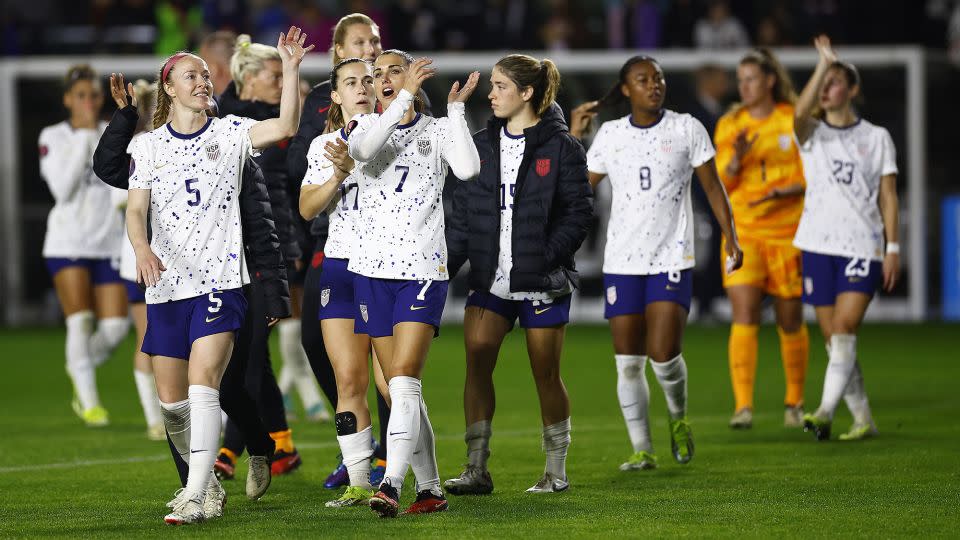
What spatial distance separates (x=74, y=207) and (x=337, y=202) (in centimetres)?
457

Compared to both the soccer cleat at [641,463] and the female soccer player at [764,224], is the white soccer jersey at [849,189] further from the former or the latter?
the soccer cleat at [641,463]

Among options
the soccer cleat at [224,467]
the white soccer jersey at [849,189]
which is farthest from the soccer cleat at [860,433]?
the soccer cleat at [224,467]

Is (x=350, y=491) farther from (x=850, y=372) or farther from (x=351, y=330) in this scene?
(x=850, y=372)

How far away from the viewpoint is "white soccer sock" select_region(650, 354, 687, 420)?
28.5 feet

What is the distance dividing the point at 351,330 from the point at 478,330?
0.69 m

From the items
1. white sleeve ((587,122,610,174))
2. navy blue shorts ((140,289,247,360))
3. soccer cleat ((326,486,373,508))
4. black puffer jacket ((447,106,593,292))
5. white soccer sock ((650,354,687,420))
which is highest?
white sleeve ((587,122,610,174))

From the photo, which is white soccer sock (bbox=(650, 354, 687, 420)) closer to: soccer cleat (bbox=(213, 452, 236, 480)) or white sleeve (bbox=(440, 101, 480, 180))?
white sleeve (bbox=(440, 101, 480, 180))

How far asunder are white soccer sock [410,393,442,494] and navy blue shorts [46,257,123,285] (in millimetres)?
5020

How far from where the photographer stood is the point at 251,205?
7.17m

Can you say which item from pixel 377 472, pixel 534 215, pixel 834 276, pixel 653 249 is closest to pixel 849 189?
pixel 834 276

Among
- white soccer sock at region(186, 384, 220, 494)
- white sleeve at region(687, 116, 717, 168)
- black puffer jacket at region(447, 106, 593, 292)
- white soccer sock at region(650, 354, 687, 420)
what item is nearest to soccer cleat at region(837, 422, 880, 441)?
white soccer sock at region(650, 354, 687, 420)

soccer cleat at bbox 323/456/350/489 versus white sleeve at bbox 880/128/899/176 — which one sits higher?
white sleeve at bbox 880/128/899/176

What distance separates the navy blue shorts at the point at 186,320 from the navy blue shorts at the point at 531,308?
135 centimetres

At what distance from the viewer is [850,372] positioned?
9750mm
